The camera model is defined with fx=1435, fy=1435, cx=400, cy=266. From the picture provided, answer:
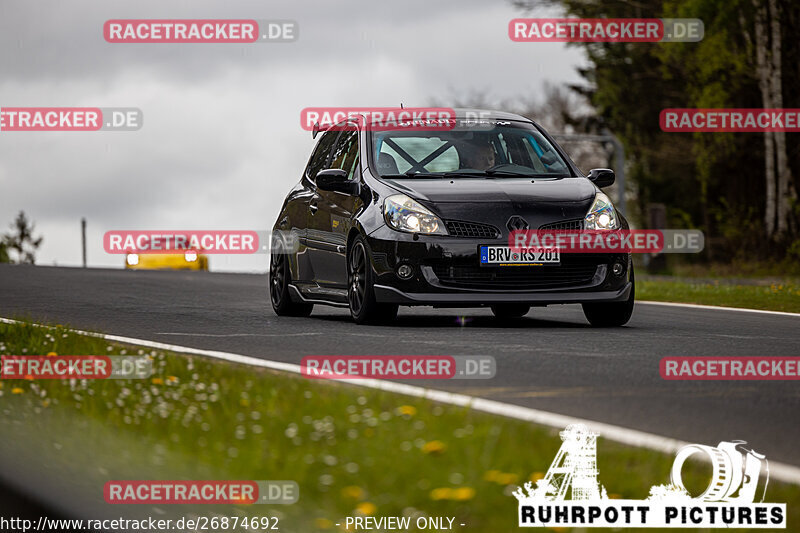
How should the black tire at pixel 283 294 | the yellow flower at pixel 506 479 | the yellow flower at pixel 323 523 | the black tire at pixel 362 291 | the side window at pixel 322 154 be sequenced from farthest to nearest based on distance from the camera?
the side window at pixel 322 154 → the black tire at pixel 283 294 → the black tire at pixel 362 291 → the yellow flower at pixel 506 479 → the yellow flower at pixel 323 523

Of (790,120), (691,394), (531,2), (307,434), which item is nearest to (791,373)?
(691,394)

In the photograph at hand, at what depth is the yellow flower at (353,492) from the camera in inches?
180

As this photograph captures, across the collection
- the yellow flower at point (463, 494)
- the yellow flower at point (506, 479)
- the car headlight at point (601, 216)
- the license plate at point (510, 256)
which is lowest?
the yellow flower at point (463, 494)

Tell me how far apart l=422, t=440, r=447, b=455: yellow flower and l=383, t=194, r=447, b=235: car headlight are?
6114 mm

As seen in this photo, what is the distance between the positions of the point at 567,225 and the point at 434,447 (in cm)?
643

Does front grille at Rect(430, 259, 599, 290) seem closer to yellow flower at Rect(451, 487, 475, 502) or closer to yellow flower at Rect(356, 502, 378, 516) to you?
yellow flower at Rect(451, 487, 475, 502)

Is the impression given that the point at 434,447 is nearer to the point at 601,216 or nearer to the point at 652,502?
the point at 652,502

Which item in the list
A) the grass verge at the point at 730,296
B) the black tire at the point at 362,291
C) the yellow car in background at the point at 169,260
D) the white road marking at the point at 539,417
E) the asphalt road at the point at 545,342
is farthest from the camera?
the yellow car in background at the point at 169,260

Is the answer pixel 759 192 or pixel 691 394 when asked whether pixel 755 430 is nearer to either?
pixel 691 394

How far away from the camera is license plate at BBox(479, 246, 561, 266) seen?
11.3m

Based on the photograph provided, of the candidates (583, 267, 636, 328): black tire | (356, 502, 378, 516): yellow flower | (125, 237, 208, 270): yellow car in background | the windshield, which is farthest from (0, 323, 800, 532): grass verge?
(125, 237, 208, 270): yellow car in background

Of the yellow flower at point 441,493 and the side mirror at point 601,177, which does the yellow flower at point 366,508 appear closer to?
the yellow flower at point 441,493

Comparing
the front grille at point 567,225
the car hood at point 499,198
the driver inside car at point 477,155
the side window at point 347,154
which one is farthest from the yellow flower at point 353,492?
the side window at point 347,154

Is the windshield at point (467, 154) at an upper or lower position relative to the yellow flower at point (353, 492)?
upper
